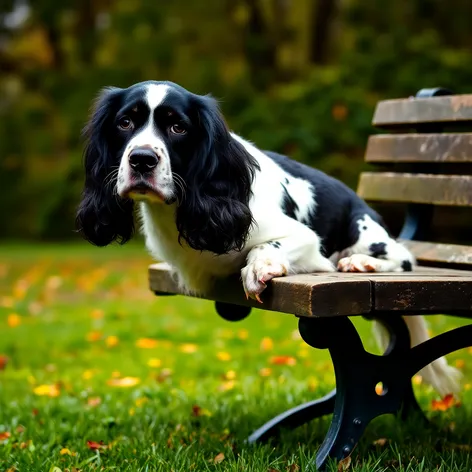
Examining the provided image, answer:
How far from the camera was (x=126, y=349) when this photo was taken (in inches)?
251

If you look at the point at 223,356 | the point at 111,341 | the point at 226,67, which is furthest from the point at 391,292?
the point at 226,67

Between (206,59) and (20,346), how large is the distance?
10735 millimetres

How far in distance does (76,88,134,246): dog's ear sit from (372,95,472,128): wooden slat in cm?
163

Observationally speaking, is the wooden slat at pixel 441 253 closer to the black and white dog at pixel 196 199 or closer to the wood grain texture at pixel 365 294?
the black and white dog at pixel 196 199

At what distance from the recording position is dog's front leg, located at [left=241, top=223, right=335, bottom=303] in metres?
2.89

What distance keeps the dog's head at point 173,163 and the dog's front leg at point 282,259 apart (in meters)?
0.10

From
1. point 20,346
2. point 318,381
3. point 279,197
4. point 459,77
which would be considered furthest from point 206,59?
point 279,197

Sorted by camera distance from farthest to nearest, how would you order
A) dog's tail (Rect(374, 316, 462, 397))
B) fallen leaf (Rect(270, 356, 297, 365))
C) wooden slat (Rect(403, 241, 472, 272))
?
fallen leaf (Rect(270, 356, 297, 365)) → dog's tail (Rect(374, 316, 462, 397)) → wooden slat (Rect(403, 241, 472, 272))

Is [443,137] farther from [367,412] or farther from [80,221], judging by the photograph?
[80,221]

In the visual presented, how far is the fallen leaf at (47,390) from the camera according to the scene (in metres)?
4.81

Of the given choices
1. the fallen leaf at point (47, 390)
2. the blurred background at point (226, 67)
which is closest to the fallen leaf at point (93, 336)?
the fallen leaf at point (47, 390)

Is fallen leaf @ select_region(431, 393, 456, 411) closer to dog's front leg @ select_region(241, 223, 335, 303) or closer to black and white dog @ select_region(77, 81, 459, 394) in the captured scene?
black and white dog @ select_region(77, 81, 459, 394)

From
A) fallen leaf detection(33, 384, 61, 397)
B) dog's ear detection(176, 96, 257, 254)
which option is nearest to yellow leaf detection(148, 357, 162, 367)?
fallen leaf detection(33, 384, 61, 397)

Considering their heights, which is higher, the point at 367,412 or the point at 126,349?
the point at 367,412
